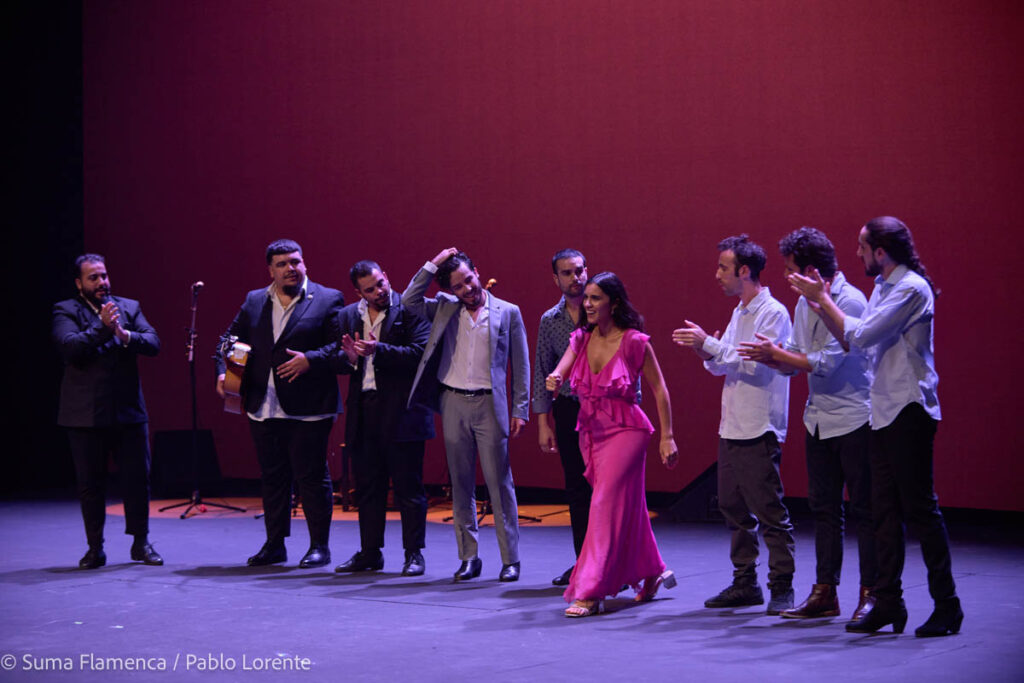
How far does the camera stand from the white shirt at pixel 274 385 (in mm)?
6164

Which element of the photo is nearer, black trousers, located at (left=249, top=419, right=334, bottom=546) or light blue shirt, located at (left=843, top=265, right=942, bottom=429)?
light blue shirt, located at (left=843, top=265, right=942, bottom=429)

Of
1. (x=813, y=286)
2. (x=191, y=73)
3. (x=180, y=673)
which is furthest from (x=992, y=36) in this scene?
(x=191, y=73)

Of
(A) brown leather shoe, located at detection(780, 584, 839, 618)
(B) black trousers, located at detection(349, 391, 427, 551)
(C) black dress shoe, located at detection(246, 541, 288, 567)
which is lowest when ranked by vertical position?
(C) black dress shoe, located at detection(246, 541, 288, 567)

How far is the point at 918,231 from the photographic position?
24.0 ft

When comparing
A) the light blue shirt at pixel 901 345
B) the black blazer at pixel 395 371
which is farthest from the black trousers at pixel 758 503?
the black blazer at pixel 395 371

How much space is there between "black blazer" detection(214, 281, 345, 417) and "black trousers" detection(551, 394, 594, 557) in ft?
4.18

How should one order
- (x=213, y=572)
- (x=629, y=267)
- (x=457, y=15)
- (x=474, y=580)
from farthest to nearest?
(x=457, y=15) → (x=629, y=267) → (x=213, y=572) → (x=474, y=580)

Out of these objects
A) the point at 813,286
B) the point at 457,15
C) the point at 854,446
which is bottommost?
the point at 854,446

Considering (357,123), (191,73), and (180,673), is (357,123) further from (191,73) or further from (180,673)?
(180,673)

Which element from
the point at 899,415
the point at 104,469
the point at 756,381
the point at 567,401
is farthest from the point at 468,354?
the point at 899,415

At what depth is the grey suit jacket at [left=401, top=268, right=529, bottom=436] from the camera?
5684 mm

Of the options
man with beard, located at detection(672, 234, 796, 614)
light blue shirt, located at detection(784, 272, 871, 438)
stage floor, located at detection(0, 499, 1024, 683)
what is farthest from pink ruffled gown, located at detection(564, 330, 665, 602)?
light blue shirt, located at detection(784, 272, 871, 438)

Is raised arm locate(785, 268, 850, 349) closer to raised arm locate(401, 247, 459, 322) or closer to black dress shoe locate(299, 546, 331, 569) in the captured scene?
raised arm locate(401, 247, 459, 322)

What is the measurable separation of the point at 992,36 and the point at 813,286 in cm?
370
